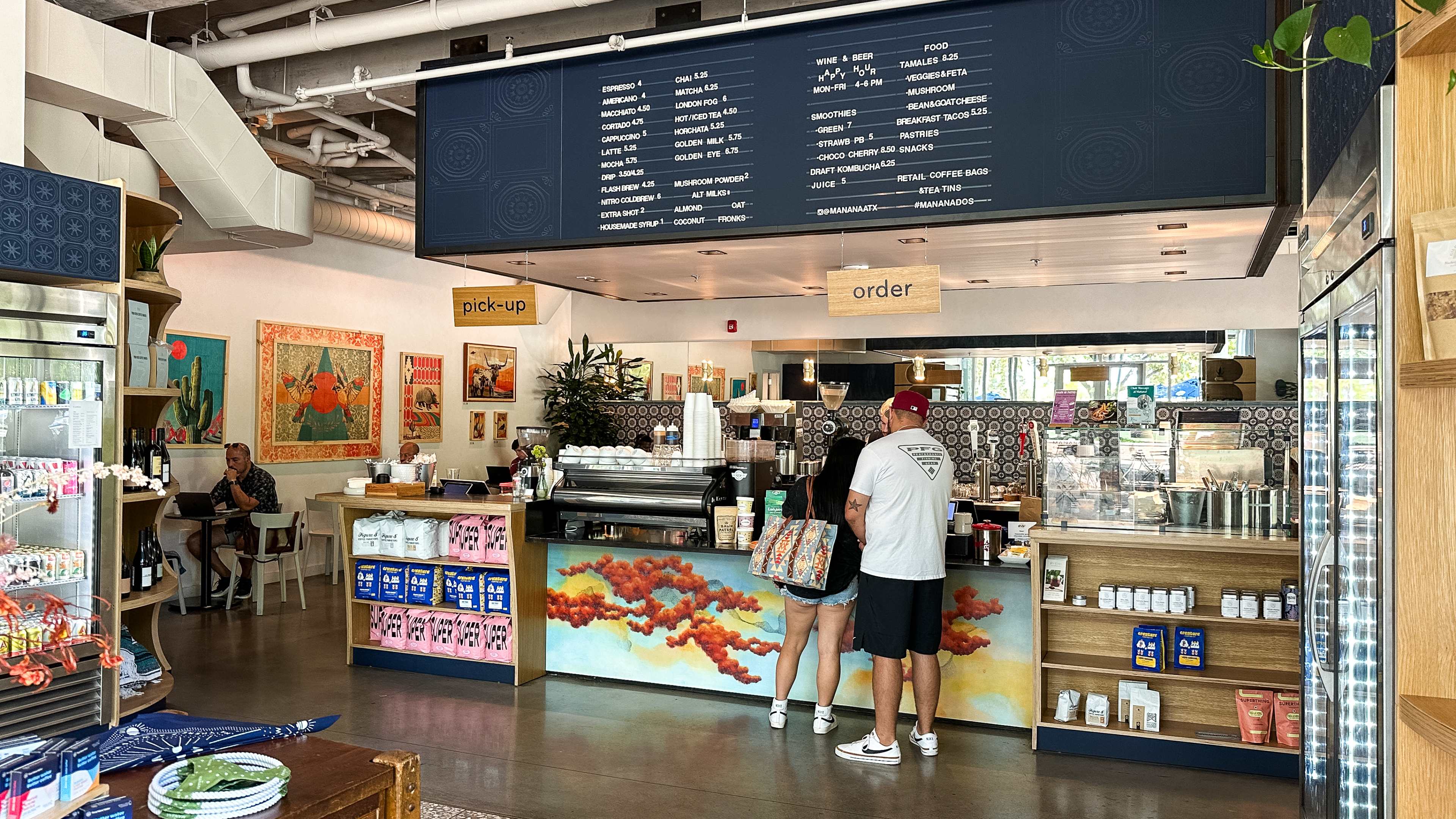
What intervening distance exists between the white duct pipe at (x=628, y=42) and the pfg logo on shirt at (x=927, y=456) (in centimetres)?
208

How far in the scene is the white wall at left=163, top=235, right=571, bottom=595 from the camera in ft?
30.6

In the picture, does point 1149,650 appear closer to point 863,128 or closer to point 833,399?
point 863,128

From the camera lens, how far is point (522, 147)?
18.6 feet

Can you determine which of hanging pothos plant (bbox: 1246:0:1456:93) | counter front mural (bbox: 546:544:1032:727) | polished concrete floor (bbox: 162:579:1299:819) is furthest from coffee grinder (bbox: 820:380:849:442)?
hanging pothos plant (bbox: 1246:0:1456:93)

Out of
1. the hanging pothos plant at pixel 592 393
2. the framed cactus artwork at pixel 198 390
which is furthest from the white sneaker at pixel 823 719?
the hanging pothos plant at pixel 592 393

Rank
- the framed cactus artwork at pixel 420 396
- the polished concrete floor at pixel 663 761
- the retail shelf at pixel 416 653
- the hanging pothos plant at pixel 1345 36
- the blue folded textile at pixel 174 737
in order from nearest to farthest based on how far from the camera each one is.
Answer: the hanging pothos plant at pixel 1345 36, the blue folded textile at pixel 174 737, the polished concrete floor at pixel 663 761, the retail shelf at pixel 416 653, the framed cactus artwork at pixel 420 396

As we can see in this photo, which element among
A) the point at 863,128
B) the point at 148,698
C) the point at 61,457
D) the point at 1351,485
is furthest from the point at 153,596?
the point at 1351,485

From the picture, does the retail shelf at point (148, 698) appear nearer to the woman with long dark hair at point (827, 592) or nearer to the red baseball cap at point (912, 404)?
the woman with long dark hair at point (827, 592)

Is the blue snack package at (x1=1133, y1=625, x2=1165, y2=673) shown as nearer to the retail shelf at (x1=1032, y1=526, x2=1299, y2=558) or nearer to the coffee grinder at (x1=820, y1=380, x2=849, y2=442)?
the retail shelf at (x1=1032, y1=526, x2=1299, y2=558)

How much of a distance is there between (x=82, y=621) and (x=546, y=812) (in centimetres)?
244

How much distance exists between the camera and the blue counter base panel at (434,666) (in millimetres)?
6316

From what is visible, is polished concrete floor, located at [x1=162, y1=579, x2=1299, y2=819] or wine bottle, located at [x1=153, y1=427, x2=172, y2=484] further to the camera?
wine bottle, located at [x1=153, y1=427, x2=172, y2=484]

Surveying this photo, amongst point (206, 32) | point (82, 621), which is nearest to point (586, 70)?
point (206, 32)

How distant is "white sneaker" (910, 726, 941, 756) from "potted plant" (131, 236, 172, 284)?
494 centimetres
